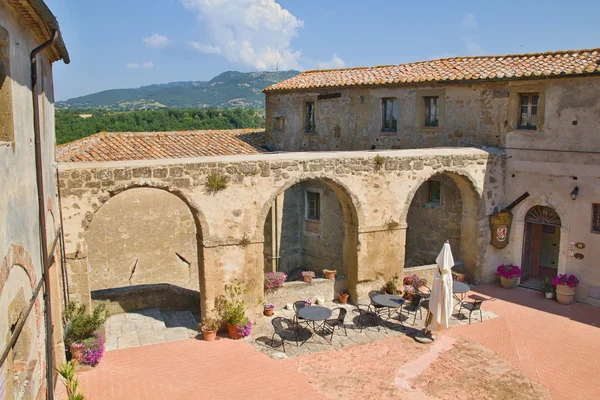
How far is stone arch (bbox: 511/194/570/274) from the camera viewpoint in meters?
15.7

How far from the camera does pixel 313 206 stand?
21.9 metres

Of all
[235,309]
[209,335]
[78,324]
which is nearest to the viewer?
[78,324]

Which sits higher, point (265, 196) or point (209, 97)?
point (209, 97)

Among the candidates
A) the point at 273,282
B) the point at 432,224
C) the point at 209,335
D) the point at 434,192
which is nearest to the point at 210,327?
the point at 209,335

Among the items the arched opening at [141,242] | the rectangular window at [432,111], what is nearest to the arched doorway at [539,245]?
the rectangular window at [432,111]

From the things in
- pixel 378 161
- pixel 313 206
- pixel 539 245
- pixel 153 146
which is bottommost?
pixel 539 245

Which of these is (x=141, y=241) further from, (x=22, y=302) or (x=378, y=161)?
(x=22, y=302)

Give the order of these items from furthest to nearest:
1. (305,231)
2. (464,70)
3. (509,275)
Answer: (305,231) → (464,70) → (509,275)

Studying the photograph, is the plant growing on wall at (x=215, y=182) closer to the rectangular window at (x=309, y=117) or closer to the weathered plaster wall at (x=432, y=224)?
the weathered plaster wall at (x=432, y=224)

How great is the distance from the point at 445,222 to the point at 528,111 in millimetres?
4501

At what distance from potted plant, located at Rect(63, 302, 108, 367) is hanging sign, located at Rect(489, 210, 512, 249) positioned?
11794mm

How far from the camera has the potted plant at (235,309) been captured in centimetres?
1303

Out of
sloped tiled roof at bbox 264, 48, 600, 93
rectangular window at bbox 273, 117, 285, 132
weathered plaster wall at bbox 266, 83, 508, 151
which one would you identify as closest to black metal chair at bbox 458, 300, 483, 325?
weathered plaster wall at bbox 266, 83, 508, 151

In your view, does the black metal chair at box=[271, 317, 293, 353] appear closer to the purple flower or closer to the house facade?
the house facade
